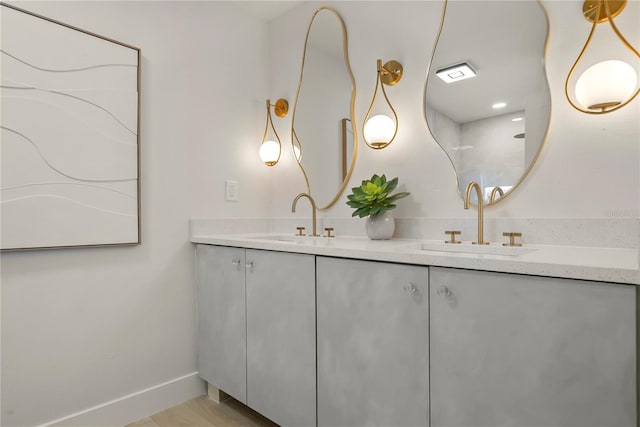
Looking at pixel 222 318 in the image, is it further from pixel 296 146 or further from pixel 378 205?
pixel 296 146

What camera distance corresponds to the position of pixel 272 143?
231cm

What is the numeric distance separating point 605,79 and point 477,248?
681 millimetres

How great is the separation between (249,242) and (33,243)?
844 mm

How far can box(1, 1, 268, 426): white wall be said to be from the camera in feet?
4.83

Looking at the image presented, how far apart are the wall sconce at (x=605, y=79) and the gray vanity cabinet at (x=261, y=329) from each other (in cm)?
109

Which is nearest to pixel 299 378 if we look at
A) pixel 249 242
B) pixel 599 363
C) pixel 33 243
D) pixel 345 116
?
pixel 249 242

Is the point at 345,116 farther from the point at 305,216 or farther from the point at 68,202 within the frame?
the point at 68,202

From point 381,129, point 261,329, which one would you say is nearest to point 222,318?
point 261,329

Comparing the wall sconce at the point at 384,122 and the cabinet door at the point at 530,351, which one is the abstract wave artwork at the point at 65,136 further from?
the cabinet door at the point at 530,351

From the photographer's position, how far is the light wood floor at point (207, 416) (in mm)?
1710

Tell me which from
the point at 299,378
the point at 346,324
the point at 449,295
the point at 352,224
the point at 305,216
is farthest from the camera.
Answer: the point at 305,216

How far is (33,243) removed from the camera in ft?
4.73

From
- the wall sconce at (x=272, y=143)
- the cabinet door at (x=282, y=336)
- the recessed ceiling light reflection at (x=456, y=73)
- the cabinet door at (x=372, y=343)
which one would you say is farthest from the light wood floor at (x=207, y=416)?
the recessed ceiling light reflection at (x=456, y=73)

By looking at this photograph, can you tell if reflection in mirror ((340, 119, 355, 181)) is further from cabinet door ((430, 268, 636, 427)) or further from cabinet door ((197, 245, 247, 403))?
cabinet door ((430, 268, 636, 427))
